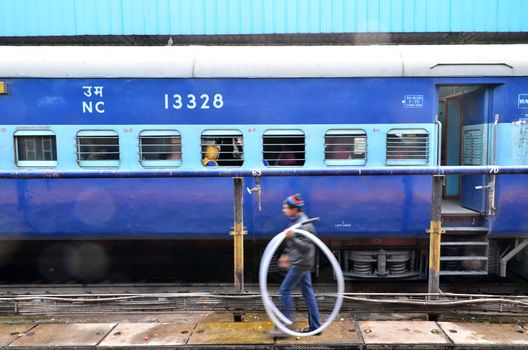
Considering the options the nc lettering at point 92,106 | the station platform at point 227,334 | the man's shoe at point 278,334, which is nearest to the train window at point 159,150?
the nc lettering at point 92,106

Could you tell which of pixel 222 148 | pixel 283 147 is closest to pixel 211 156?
pixel 222 148

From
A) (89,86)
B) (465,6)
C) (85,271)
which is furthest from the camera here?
(465,6)

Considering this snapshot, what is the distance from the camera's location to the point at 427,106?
616 cm

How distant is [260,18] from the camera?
10.6 metres

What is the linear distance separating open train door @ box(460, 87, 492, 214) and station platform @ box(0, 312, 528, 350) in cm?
231

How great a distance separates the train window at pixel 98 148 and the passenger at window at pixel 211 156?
1.22 metres

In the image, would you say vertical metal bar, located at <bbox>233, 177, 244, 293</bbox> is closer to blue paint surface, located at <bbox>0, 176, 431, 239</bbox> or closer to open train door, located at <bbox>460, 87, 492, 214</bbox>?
blue paint surface, located at <bbox>0, 176, 431, 239</bbox>

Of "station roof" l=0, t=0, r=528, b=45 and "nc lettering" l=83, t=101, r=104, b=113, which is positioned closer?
"nc lettering" l=83, t=101, r=104, b=113

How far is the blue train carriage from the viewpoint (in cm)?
617

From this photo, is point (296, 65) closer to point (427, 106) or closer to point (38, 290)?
point (427, 106)

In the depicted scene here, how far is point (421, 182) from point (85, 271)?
5153 millimetres

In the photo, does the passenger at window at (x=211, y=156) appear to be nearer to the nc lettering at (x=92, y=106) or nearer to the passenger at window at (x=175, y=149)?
the passenger at window at (x=175, y=149)

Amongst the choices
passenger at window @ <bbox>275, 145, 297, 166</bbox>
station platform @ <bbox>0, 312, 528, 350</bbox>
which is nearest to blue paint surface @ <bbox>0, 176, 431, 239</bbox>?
passenger at window @ <bbox>275, 145, 297, 166</bbox>

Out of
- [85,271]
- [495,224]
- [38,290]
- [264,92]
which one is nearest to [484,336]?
[495,224]
